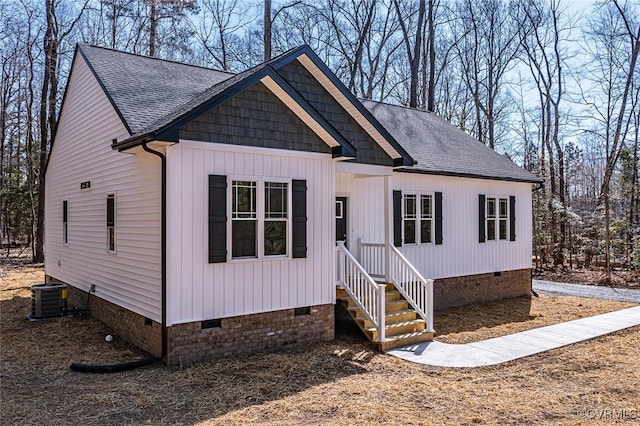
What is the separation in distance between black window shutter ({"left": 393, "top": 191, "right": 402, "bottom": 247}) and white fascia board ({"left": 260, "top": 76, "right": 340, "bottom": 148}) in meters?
3.27

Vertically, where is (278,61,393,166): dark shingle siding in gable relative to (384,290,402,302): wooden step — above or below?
above

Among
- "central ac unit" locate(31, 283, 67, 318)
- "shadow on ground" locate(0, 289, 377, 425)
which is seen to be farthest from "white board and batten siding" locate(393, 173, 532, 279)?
"central ac unit" locate(31, 283, 67, 318)

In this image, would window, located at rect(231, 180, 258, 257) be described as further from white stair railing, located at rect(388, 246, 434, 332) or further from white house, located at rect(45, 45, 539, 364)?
white stair railing, located at rect(388, 246, 434, 332)

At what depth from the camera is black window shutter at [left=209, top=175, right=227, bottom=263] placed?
7426 mm

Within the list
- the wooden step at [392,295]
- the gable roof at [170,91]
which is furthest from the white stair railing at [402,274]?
the gable roof at [170,91]

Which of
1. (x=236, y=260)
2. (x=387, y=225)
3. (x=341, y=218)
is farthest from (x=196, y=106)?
(x=387, y=225)

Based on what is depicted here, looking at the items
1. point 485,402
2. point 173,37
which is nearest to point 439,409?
point 485,402

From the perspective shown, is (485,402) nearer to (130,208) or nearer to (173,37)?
(130,208)

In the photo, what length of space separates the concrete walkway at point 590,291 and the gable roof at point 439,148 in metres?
3.75

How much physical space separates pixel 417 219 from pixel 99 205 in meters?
7.27

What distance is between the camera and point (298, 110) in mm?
8328

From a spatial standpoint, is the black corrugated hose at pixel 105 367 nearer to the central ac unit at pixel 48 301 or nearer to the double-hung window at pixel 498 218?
the central ac unit at pixel 48 301

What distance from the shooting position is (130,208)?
848cm

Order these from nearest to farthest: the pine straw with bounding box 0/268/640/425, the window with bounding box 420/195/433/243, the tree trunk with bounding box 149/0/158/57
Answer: the pine straw with bounding box 0/268/640/425 < the window with bounding box 420/195/433/243 < the tree trunk with bounding box 149/0/158/57
